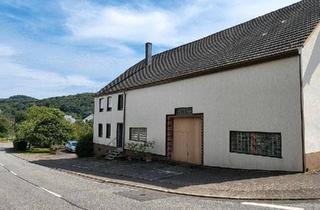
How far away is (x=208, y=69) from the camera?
18.4 m

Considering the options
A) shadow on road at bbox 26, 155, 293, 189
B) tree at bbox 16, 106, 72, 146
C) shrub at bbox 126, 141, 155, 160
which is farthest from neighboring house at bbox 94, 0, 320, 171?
tree at bbox 16, 106, 72, 146

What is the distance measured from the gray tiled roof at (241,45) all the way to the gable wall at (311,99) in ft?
2.09

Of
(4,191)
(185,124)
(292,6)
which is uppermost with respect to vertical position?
(292,6)

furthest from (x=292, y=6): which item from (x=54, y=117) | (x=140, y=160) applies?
(x=54, y=117)

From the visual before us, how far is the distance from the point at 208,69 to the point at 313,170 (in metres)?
7.21

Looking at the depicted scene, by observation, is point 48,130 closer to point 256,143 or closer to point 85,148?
point 85,148

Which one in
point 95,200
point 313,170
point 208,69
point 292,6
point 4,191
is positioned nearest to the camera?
point 95,200

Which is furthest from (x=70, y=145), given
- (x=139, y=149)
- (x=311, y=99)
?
(x=311, y=99)

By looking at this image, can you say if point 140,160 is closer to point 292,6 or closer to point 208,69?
point 208,69

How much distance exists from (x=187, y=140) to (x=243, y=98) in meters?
5.16

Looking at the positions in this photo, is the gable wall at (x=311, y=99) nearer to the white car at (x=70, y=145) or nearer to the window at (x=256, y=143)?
the window at (x=256, y=143)

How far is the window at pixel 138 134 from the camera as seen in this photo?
24791 mm

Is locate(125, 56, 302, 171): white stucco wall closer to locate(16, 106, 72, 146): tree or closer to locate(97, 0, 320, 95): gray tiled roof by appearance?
locate(97, 0, 320, 95): gray tiled roof

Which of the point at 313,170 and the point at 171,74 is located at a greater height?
the point at 171,74
